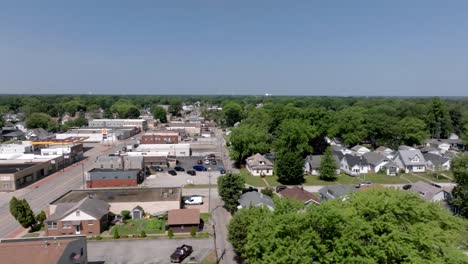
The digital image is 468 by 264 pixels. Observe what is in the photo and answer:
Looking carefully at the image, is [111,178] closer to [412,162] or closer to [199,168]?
[199,168]

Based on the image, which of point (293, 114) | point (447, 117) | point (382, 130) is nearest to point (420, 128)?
point (382, 130)

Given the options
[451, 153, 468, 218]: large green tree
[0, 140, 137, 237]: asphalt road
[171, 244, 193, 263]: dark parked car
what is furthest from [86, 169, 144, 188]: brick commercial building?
[451, 153, 468, 218]: large green tree

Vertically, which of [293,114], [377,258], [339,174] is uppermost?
[293,114]

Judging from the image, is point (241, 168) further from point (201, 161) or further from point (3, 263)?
point (3, 263)

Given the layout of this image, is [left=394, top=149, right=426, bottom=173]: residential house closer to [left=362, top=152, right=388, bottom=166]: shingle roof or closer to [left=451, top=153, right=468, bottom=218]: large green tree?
[left=362, top=152, right=388, bottom=166]: shingle roof

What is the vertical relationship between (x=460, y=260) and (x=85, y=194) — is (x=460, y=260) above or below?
above

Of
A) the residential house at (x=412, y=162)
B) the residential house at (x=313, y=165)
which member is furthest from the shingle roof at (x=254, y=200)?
the residential house at (x=412, y=162)

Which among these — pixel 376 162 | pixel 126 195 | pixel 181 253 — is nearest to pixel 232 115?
pixel 376 162
